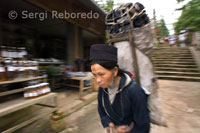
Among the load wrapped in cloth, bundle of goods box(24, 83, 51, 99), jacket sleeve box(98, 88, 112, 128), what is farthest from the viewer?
bundle of goods box(24, 83, 51, 99)

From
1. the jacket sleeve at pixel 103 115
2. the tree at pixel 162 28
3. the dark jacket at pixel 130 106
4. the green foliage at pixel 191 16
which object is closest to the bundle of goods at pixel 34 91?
the jacket sleeve at pixel 103 115

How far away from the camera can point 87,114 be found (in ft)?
10.2

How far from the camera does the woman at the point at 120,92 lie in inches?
40.5

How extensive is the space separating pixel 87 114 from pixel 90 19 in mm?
4529

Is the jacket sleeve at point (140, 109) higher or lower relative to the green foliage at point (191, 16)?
lower

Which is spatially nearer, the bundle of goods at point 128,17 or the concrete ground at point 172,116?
the bundle of goods at point 128,17

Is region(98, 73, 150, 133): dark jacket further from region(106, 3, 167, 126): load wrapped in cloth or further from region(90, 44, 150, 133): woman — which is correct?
region(106, 3, 167, 126): load wrapped in cloth

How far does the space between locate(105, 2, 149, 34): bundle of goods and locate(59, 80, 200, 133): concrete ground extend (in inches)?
81.0

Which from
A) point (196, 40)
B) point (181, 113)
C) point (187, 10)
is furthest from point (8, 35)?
point (196, 40)

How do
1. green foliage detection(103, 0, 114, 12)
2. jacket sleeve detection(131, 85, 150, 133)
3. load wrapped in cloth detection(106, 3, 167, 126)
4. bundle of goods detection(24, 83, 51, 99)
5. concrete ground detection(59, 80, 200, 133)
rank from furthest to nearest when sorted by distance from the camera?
green foliage detection(103, 0, 114, 12)
concrete ground detection(59, 80, 200, 133)
bundle of goods detection(24, 83, 51, 99)
load wrapped in cloth detection(106, 3, 167, 126)
jacket sleeve detection(131, 85, 150, 133)

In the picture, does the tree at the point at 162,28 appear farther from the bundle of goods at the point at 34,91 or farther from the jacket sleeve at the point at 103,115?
the bundle of goods at the point at 34,91

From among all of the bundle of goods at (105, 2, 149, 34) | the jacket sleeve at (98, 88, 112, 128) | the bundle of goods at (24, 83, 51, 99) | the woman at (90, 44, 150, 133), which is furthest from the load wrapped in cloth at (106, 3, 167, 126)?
the bundle of goods at (24, 83, 51, 99)

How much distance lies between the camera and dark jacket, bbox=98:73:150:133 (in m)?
1.03

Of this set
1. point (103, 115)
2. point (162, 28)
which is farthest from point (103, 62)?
point (162, 28)
